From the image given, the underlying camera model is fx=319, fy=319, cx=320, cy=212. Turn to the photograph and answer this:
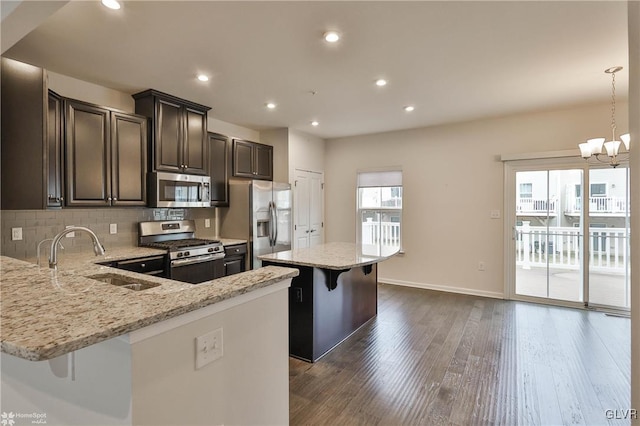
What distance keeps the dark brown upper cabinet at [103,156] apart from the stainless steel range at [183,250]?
49 cm

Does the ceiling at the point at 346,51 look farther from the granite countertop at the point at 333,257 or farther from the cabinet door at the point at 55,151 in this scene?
the granite countertop at the point at 333,257

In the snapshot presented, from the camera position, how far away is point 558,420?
6.60ft

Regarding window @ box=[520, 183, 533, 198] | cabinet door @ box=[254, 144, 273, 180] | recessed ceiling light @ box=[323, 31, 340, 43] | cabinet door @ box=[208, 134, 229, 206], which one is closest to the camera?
recessed ceiling light @ box=[323, 31, 340, 43]

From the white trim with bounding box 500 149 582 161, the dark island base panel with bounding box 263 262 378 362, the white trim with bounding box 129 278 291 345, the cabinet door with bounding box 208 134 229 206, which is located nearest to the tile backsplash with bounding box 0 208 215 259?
the cabinet door with bounding box 208 134 229 206

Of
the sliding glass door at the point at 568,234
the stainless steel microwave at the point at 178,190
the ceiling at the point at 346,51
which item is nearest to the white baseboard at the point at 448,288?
the sliding glass door at the point at 568,234

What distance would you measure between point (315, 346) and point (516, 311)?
111 inches

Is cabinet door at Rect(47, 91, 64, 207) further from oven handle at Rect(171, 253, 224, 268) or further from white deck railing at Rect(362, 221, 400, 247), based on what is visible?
white deck railing at Rect(362, 221, 400, 247)

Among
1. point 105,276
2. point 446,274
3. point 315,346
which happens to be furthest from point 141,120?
point 446,274

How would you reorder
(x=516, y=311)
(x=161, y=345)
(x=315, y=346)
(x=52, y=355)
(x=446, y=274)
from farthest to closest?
(x=446, y=274) < (x=516, y=311) < (x=315, y=346) < (x=161, y=345) < (x=52, y=355)

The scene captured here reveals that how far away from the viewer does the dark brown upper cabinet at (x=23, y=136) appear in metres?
2.25

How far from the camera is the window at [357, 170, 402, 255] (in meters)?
5.55

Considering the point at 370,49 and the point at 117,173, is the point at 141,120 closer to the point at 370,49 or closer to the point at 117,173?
the point at 117,173

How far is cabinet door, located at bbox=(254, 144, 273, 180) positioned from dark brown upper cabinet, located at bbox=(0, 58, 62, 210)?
282cm

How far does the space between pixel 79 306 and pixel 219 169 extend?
11.7 ft
